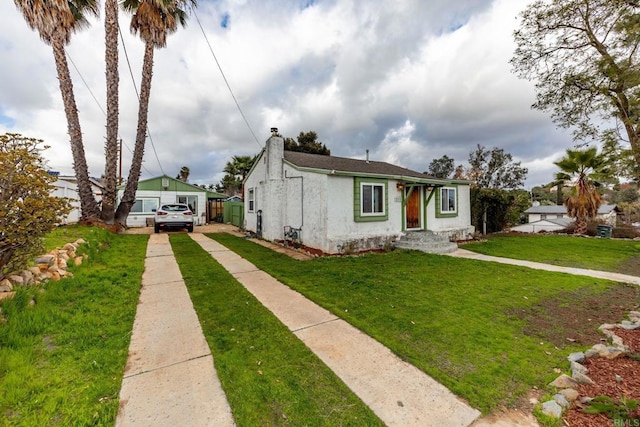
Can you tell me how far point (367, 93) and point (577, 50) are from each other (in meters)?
9.90

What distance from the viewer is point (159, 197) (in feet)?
62.6

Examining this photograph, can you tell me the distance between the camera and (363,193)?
9289mm

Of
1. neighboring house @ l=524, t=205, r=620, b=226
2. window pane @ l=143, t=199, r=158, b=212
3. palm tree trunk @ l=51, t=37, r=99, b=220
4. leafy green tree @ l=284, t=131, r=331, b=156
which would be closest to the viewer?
palm tree trunk @ l=51, t=37, r=99, b=220

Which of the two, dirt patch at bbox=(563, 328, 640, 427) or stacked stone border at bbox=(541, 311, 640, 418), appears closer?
dirt patch at bbox=(563, 328, 640, 427)

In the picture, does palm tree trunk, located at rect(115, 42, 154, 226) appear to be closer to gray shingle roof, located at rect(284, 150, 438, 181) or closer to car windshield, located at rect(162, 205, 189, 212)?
car windshield, located at rect(162, 205, 189, 212)

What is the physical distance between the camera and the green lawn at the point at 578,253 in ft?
25.6

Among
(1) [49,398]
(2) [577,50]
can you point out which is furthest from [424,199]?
(1) [49,398]

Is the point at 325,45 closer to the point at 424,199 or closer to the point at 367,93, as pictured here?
the point at 367,93

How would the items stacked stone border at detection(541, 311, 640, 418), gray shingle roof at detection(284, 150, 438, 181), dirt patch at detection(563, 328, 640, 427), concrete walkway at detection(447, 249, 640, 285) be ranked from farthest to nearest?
gray shingle roof at detection(284, 150, 438, 181), concrete walkway at detection(447, 249, 640, 285), stacked stone border at detection(541, 311, 640, 418), dirt patch at detection(563, 328, 640, 427)

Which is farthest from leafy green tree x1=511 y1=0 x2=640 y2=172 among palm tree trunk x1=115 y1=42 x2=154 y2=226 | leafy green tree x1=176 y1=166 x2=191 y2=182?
leafy green tree x1=176 y1=166 x2=191 y2=182

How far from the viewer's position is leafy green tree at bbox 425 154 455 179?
32.7 m

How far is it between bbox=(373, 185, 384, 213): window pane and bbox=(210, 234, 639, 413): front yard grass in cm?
260

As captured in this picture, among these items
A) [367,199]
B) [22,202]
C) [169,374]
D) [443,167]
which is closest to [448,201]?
[367,199]

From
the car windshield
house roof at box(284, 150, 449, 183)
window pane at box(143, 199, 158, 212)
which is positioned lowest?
the car windshield
